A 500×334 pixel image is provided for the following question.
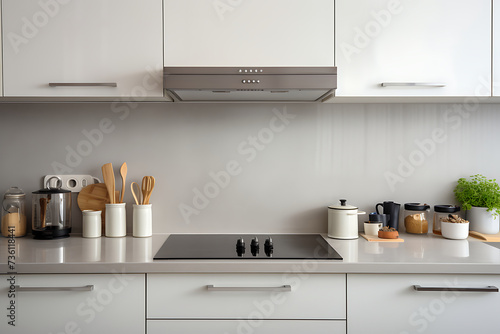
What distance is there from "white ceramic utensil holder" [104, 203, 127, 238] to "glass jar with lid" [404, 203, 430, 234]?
1.43m

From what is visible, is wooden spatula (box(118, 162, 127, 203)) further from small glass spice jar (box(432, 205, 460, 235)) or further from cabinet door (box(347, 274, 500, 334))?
small glass spice jar (box(432, 205, 460, 235))

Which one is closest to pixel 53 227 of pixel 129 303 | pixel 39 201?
pixel 39 201

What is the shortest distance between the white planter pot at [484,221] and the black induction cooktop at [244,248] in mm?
790

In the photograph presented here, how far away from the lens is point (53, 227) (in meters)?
1.98

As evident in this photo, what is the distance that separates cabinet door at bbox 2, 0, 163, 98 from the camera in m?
1.78

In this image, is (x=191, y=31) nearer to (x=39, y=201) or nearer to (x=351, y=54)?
(x=351, y=54)

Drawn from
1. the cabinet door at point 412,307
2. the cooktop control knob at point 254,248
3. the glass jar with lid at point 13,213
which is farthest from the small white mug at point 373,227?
the glass jar with lid at point 13,213

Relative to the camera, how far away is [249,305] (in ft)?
5.03

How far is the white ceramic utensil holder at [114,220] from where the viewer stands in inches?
77.4

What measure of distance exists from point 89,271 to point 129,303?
7.5 inches

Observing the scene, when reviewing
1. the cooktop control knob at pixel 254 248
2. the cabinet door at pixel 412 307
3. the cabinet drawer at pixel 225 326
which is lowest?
the cabinet drawer at pixel 225 326

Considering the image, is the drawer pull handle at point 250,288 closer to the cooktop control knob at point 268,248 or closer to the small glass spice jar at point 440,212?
the cooktop control knob at point 268,248

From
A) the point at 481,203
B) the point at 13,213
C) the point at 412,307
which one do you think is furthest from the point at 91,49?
the point at 481,203

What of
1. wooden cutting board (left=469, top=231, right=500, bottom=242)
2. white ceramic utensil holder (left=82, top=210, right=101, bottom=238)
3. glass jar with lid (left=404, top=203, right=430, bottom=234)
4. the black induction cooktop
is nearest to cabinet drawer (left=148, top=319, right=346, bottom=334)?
the black induction cooktop
